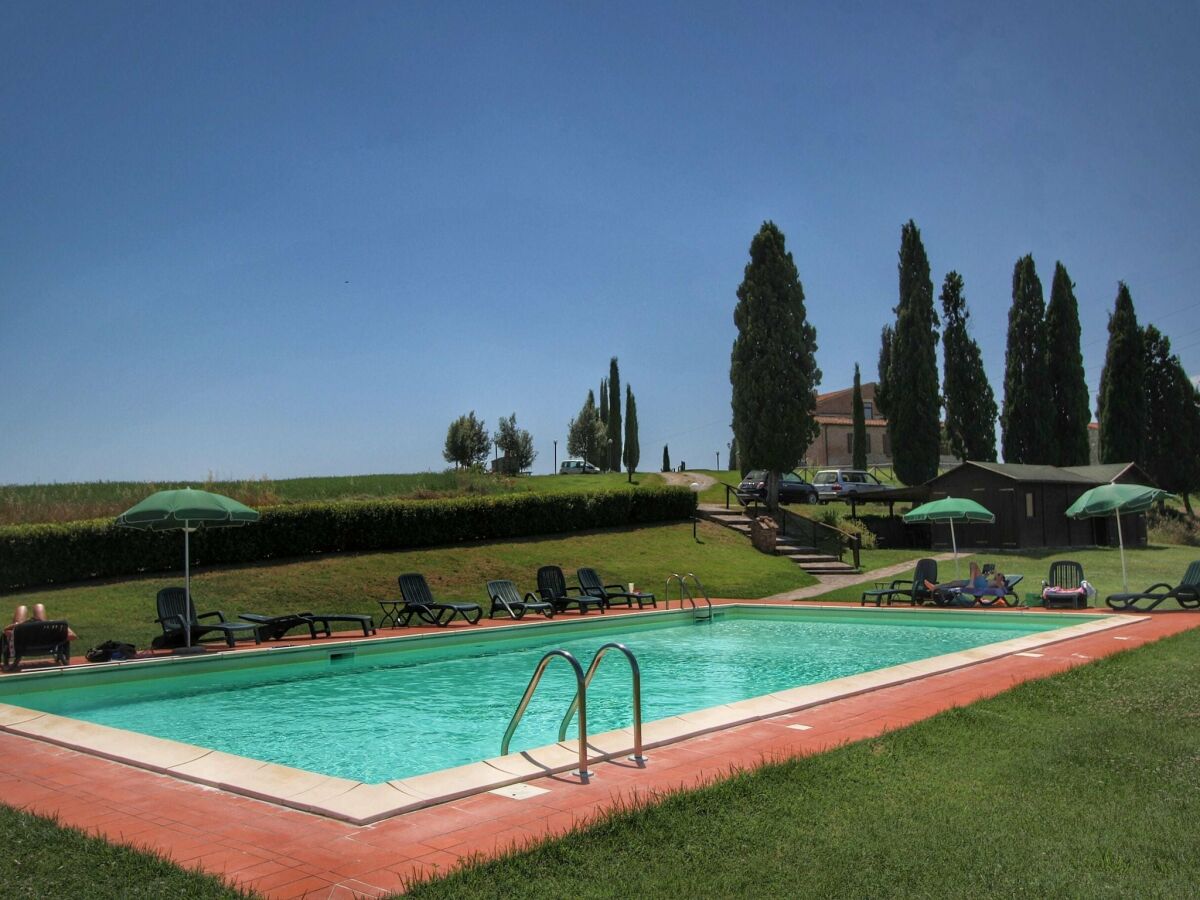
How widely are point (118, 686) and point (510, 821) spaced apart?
953 centimetres

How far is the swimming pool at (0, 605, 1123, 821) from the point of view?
347 inches

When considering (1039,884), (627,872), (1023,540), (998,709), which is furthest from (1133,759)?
(1023,540)

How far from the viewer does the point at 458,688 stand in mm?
12750

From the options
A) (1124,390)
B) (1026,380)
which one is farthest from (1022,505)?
(1124,390)

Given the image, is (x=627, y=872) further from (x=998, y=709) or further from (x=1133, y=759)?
(x=998, y=709)

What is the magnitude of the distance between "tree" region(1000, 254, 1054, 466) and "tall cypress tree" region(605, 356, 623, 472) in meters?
22.7

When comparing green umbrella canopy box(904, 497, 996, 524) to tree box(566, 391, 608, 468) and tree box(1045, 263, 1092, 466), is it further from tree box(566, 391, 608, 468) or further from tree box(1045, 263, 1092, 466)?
tree box(566, 391, 608, 468)

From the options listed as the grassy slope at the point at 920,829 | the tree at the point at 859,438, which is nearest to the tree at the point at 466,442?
the tree at the point at 859,438

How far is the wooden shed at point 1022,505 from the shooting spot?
33.2m

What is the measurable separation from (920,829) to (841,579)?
22.2 meters

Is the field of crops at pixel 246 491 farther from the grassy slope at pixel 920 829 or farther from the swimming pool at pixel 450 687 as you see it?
the grassy slope at pixel 920 829

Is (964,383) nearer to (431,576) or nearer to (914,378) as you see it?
(914,378)

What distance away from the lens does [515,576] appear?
945 inches

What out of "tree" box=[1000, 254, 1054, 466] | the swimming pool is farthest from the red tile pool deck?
"tree" box=[1000, 254, 1054, 466]
